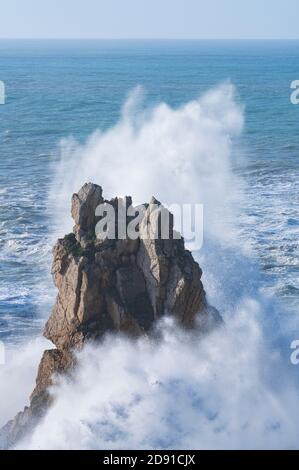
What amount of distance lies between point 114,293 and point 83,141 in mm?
50514

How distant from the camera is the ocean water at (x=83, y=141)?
39.3 m

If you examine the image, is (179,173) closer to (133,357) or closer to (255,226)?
(255,226)

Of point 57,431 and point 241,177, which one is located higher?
point 241,177

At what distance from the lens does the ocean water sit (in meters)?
39.3

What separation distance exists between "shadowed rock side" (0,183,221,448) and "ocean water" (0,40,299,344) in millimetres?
7244

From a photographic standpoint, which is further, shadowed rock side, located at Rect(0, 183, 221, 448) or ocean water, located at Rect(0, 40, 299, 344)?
ocean water, located at Rect(0, 40, 299, 344)

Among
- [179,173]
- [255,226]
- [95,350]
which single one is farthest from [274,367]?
[179,173]

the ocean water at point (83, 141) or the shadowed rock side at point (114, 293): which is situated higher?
the ocean water at point (83, 141)

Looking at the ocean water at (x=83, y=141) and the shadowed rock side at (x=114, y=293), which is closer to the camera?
the shadowed rock side at (x=114, y=293)

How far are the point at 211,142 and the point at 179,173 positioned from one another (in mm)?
15846

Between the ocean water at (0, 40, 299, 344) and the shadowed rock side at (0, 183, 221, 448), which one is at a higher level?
the ocean water at (0, 40, 299, 344)

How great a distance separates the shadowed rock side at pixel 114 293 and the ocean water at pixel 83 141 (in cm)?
724

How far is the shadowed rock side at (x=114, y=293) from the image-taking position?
85.4ft
